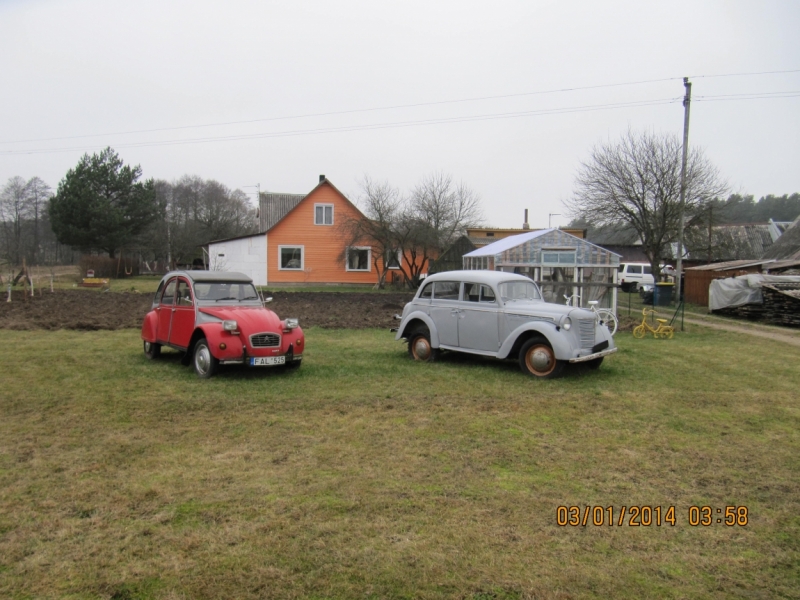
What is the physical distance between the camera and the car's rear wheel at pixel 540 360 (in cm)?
894

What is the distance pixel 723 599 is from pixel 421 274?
31.5 m

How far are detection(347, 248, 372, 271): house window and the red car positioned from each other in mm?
25943

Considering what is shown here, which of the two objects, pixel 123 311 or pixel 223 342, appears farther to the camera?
pixel 123 311

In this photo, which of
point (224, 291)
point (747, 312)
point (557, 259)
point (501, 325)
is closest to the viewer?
point (501, 325)

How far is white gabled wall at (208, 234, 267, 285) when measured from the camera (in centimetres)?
3566

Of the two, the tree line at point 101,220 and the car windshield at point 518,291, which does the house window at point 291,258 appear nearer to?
the tree line at point 101,220

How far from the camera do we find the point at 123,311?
19.0 meters

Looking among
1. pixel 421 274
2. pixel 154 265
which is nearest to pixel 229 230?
pixel 154 265

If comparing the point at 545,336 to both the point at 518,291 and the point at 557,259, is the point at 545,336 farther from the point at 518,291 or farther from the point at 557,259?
the point at 557,259

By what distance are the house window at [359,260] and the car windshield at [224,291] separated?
26.1 metres

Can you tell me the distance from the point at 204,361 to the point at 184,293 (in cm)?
151

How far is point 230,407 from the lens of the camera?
7.16 m

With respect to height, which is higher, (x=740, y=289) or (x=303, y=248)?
(x=303, y=248)

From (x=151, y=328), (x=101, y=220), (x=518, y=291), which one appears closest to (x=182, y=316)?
(x=151, y=328)
